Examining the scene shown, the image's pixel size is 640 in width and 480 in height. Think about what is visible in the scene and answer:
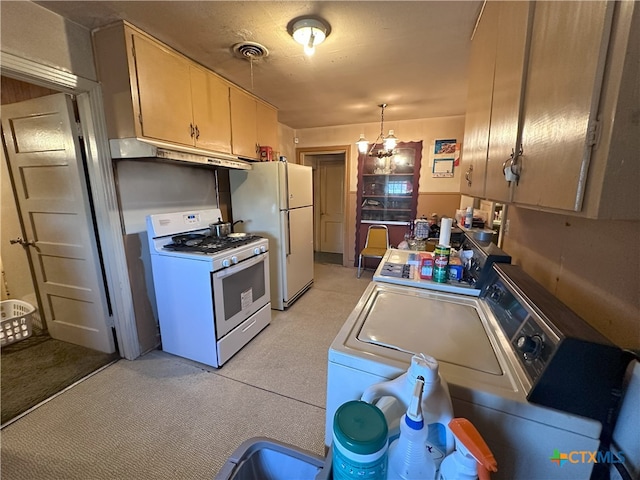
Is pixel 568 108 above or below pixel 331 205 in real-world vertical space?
above

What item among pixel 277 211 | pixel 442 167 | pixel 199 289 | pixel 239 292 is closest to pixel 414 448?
pixel 199 289

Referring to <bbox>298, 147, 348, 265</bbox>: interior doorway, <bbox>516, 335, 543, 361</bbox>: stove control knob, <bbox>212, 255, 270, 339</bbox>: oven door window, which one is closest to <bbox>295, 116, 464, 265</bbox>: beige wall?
<bbox>298, 147, 348, 265</bbox>: interior doorway

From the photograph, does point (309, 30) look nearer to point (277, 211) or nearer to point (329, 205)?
point (277, 211)

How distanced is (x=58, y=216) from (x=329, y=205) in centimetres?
402

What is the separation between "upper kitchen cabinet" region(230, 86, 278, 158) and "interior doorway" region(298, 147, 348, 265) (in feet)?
5.95

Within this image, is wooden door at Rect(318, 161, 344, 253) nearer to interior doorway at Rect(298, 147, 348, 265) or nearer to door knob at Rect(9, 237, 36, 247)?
interior doorway at Rect(298, 147, 348, 265)

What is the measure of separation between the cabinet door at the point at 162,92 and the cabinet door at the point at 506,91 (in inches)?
79.9

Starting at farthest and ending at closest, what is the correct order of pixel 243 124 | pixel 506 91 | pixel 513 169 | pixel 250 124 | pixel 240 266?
1. pixel 250 124
2. pixel 243 124
3. pixel 240 266
4. pixel 506 91
5. pixel 513 169

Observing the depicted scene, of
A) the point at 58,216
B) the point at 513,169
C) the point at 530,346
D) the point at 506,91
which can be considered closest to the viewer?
the point at 530,346

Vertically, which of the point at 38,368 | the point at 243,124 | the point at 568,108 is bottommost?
the point at 38,368

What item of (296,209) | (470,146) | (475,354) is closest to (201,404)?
(475,354)

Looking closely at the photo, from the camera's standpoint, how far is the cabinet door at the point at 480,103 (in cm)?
116

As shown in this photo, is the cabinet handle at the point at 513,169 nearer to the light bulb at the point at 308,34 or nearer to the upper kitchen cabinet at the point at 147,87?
the light bulb at the point at 308,34

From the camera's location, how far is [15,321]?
87.5 inches
